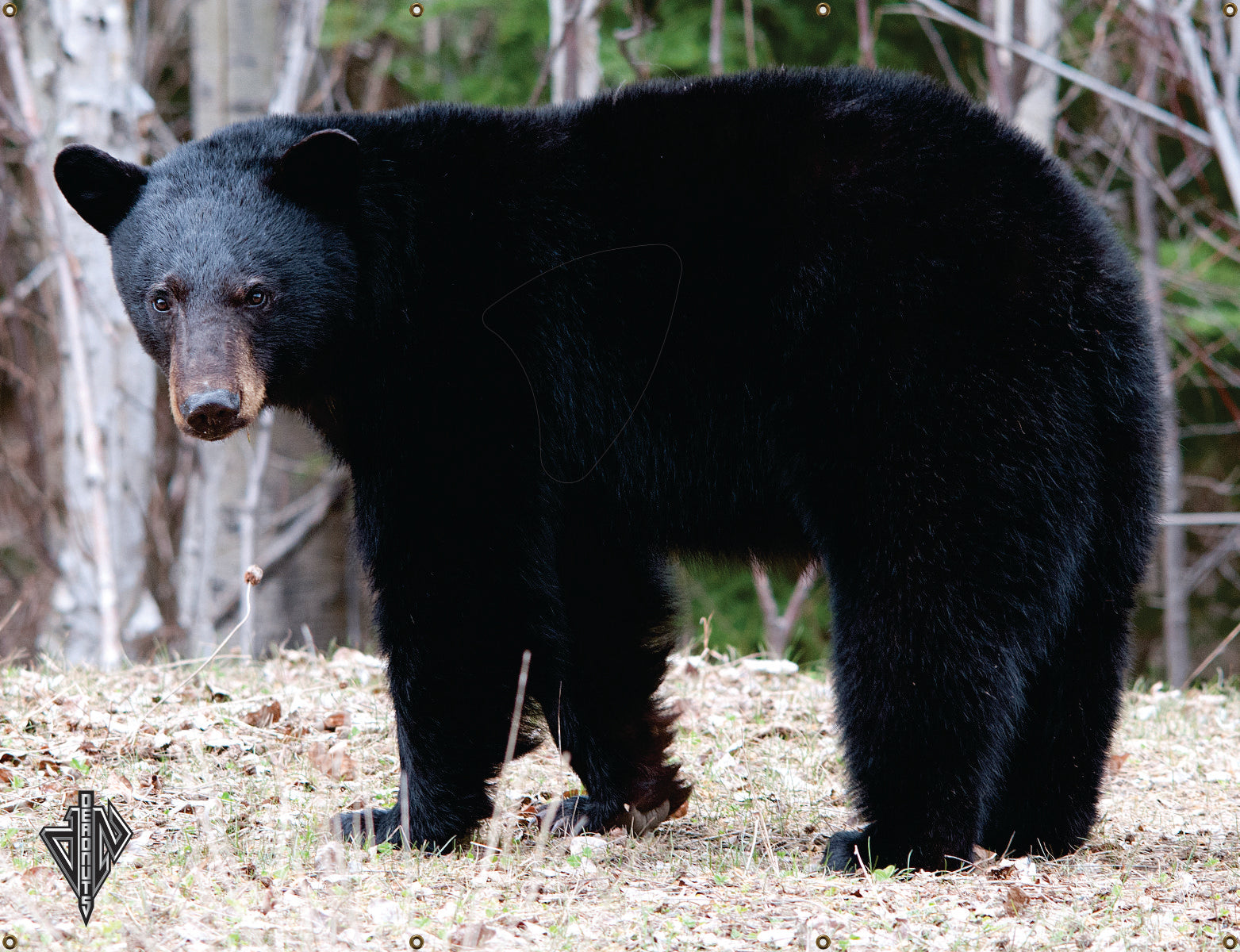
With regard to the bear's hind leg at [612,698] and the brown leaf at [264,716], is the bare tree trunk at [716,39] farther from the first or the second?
the brown leaf at [264,716]

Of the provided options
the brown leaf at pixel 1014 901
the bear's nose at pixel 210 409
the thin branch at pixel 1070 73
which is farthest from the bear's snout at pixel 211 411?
the thin branch at pixel 1070 73

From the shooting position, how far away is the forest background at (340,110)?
26.5ft

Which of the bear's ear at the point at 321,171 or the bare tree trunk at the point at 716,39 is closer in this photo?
the bear's ear at the point at 321,171

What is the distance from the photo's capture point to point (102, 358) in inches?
333

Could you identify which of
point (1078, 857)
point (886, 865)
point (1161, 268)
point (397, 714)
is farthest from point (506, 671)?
point (1161, 268)

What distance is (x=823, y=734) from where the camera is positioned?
203 inches

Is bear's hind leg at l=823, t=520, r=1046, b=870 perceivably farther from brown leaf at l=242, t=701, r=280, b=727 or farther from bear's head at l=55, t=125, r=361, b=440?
brown leaf at l=242, t=701, r=280, b=727

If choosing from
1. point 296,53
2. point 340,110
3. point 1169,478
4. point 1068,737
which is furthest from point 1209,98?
point 340,110

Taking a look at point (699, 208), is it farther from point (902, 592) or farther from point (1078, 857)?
point (1078, 857)

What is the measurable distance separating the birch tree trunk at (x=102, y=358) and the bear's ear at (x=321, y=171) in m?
4.44

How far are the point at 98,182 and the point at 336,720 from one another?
84.6 inches

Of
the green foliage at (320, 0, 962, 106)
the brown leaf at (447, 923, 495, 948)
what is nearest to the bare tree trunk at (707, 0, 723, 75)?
the green foliage at (320, 0, 962, 106)

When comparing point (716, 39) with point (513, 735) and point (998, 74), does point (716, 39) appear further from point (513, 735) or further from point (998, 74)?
point (513, 735)

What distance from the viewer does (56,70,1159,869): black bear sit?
3.43m
